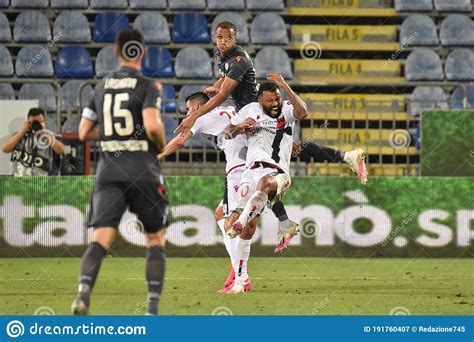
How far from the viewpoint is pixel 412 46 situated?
2041 cm

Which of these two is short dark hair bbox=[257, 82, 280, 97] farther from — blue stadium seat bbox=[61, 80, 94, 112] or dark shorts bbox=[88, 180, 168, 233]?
blue stadium seat bbox=[61, 80, 94, 112]

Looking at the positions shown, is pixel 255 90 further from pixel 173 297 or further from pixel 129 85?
pixel 129 85

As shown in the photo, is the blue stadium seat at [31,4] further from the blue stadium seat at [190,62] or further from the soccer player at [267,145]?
the soccer player at [267,145]

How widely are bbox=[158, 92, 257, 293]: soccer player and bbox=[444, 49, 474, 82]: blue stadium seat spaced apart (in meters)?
9.68

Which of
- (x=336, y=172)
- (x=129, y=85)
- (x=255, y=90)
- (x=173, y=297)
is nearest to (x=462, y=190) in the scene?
(x=336, y=172)

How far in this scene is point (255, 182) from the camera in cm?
1038

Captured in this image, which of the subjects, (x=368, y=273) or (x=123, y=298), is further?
(x=368, y=273)

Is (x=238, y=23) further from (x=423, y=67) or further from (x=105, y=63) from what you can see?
(x=423, y=67)

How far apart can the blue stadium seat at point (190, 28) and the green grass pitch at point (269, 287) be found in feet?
19.0

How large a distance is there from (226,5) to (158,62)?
1.81m

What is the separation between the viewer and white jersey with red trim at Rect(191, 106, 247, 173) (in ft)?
35.6

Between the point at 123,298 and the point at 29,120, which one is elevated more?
the point at 29,120

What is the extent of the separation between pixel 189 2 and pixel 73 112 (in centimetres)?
403

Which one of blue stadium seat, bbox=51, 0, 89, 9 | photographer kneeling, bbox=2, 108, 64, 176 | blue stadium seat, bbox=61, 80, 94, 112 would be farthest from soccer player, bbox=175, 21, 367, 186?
blue stadium seat, bbox=51, 0, 89, 9
